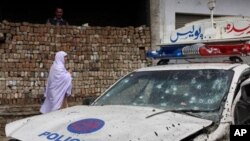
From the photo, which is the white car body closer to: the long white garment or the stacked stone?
the long white garment

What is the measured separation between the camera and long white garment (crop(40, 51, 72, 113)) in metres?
9.44

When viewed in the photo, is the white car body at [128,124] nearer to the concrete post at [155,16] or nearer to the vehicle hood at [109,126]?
the vehicle hood at [109,126]

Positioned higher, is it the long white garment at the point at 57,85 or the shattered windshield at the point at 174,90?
the shattered windshield at the point at 174,90

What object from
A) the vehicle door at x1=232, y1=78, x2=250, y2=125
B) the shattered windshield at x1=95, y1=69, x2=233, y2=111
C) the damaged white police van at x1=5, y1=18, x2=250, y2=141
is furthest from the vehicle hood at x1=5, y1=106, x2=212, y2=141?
the vehicle door at x1=232, y1=78, x2=250, y2=125

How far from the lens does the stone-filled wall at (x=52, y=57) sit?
32.6ft

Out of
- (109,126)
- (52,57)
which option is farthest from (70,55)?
(109,126)

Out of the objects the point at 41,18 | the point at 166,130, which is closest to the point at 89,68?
the point at 41,18

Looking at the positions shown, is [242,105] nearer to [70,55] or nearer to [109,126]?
[109,126]

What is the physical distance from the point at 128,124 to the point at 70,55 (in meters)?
6.78

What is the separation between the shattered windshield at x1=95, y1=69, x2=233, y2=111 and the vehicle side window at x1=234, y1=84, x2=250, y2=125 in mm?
166

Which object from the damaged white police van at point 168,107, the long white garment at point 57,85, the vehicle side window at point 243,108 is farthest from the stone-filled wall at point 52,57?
the vehicle side window at point 243,108

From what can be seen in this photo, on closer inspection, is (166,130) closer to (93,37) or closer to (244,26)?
(244,26)

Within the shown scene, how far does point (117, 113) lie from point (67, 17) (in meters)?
9.00

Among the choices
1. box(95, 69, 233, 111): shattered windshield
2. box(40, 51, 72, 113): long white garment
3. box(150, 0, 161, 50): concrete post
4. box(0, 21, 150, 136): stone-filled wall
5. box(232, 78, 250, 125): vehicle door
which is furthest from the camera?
box(150, 0, 161, 50): concrete post
